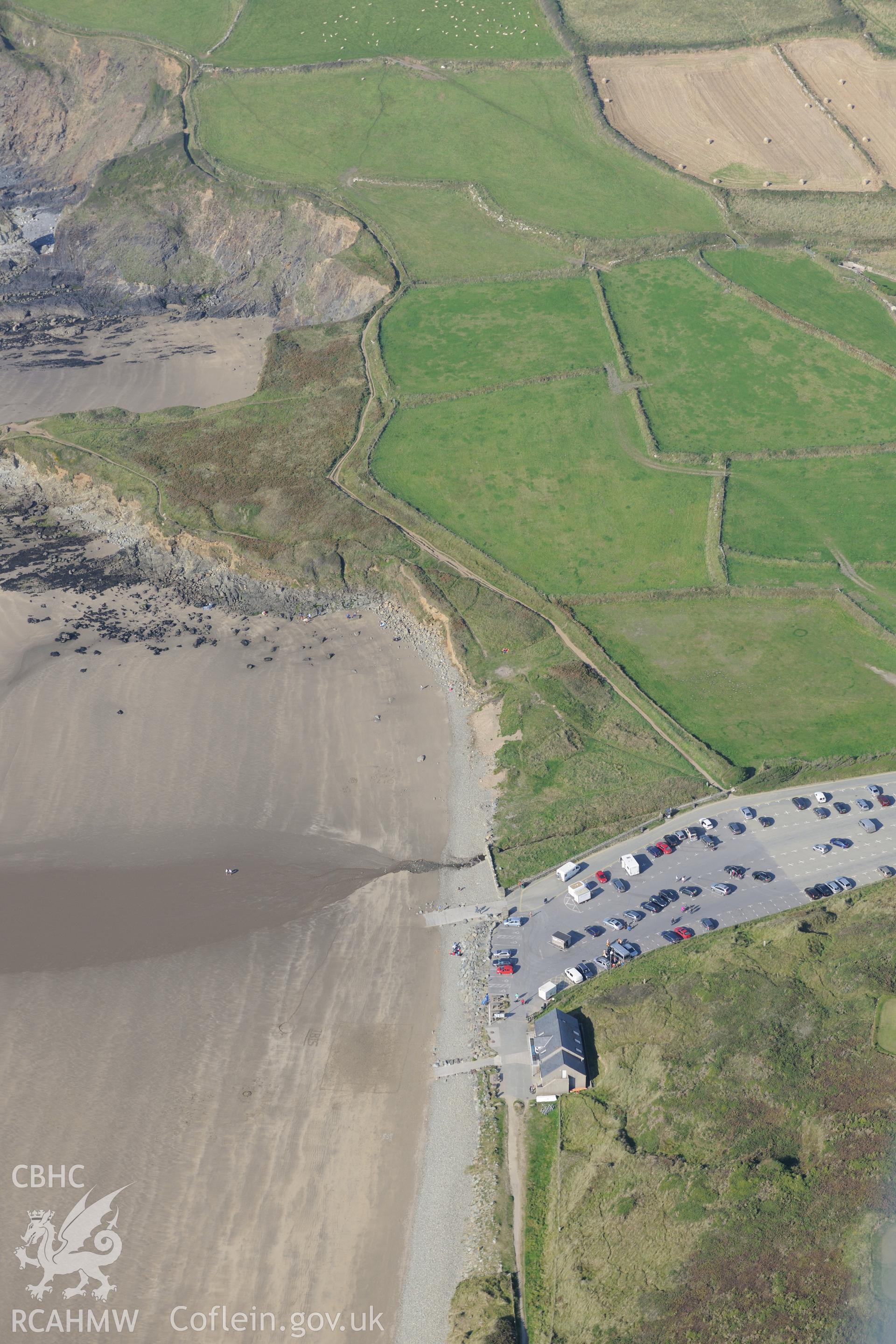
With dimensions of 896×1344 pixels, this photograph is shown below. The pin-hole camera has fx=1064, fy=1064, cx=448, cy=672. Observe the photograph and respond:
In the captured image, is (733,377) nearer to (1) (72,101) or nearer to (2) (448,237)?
(2) (448,237)

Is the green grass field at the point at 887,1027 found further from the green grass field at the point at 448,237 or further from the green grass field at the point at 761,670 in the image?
the green grass field at the point at 448,237

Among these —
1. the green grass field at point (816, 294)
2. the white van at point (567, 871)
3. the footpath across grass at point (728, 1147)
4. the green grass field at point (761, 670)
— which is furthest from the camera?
the green grass field at point (816, 294)

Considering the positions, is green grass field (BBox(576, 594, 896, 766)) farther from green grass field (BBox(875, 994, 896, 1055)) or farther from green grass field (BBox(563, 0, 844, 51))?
green grass field (BBox(563, 0, 844, 51))

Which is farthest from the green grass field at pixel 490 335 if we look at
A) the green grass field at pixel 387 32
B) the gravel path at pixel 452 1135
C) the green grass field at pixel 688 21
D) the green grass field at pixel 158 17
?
the green grass field at pixel 158 17

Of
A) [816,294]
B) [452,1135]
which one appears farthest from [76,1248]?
[816,294]

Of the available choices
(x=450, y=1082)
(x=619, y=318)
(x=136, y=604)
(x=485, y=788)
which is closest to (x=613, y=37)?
(x=619, y=318)

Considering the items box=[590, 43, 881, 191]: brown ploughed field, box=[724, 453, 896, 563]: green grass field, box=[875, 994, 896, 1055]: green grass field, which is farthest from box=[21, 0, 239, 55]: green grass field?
box=[875, 994, 896, 1055]: green grass field
